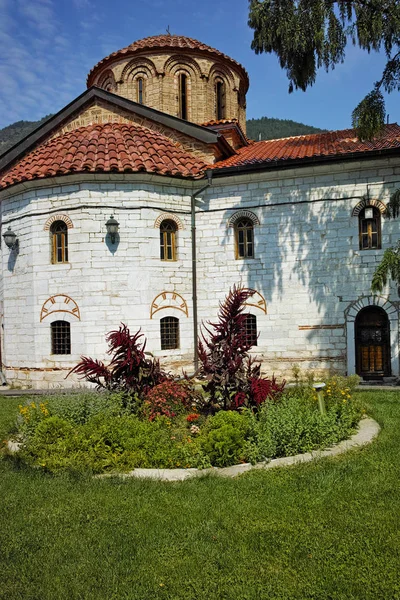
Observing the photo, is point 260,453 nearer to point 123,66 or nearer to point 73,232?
point 73,232

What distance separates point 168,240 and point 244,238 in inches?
86.9

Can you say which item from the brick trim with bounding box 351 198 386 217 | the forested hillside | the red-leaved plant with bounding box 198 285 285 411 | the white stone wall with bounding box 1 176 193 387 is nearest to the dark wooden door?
the brick trim with bounding box 351 198 386 217

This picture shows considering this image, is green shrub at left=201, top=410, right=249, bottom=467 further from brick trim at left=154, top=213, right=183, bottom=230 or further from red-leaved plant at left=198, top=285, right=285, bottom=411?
brick trim at left=154, top=213, right=183, bottom=230

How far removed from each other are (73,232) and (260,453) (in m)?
9.11

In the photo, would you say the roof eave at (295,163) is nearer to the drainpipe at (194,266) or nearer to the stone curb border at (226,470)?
the drainpipe at (194,266)

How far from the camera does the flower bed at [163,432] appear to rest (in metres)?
6.27

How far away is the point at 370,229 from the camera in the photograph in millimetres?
13227

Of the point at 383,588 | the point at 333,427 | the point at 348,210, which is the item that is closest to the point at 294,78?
the point at 348,210

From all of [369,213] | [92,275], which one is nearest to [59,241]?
[92,275]

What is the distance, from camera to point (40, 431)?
6.67 metres

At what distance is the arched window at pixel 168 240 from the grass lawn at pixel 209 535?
8931mm

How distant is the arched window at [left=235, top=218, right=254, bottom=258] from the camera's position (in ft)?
46.7

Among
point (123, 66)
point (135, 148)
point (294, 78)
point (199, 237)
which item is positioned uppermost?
point (123, 66)

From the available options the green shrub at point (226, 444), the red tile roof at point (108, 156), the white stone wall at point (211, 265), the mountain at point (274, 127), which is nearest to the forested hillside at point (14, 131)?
the mountain at point (274, 127)
